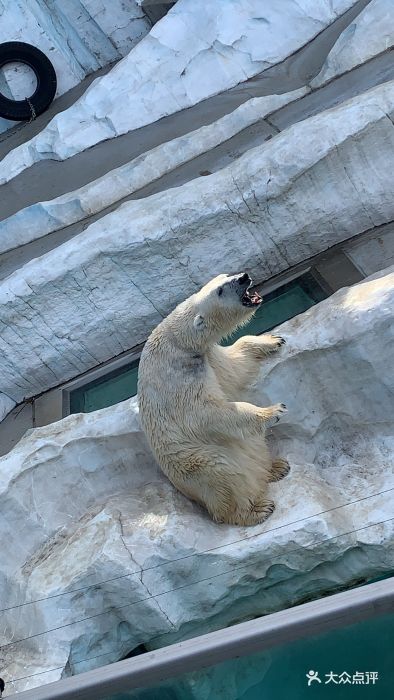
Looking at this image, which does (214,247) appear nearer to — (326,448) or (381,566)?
(326,448)

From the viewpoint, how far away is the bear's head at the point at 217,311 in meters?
4.07

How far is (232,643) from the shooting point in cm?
260

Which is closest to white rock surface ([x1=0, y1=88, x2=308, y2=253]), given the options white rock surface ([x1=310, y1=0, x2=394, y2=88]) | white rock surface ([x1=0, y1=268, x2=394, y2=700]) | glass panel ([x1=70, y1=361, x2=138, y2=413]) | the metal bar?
white rock surface ([x1=310, y1=0, x2=394, y2=88])

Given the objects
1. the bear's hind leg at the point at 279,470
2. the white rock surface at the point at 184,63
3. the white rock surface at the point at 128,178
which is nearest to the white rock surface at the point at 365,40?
Result: the white rock surface at the point at 128,178

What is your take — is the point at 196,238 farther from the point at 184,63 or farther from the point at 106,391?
the point at 184,63

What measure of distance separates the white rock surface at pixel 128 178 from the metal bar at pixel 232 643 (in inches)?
190

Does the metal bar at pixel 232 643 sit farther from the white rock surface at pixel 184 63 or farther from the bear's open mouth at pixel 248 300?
the white rock surface at pixel 184 63

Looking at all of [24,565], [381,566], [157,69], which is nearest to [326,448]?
[381,566]

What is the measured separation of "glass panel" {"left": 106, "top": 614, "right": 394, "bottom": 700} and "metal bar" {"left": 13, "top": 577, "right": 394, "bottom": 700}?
4 cm

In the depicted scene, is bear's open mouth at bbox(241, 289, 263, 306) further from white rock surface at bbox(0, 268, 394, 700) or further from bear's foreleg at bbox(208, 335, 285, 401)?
white rock surface at bbox(0, 268, 394, 700)

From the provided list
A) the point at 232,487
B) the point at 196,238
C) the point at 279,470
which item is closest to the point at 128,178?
the point at 196,238

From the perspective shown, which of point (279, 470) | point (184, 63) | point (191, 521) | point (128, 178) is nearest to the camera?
point (191, 521)

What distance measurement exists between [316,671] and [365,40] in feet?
17.2

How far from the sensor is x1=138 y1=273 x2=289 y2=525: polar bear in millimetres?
4121
